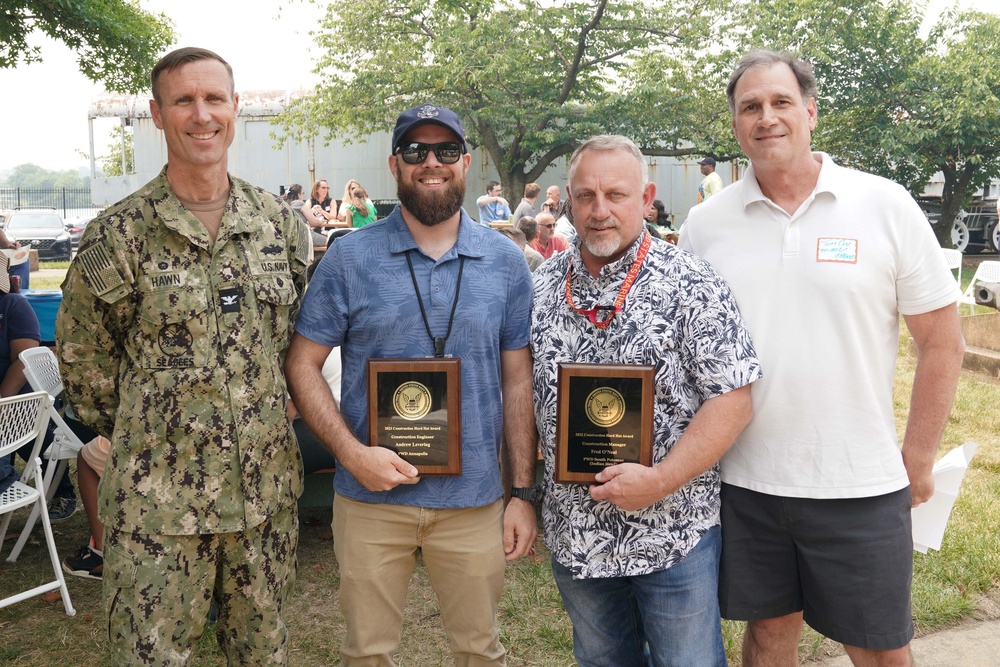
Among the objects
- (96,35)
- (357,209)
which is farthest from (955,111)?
(96,35)

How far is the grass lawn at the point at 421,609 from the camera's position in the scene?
12.4 ft

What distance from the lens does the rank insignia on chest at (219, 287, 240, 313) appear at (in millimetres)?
2523

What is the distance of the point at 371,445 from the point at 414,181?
84cm

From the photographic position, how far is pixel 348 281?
2.57m

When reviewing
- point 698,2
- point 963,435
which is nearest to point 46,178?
point 698,2

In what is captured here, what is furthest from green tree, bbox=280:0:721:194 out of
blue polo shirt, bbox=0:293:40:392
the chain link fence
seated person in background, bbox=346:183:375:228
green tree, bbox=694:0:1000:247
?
the chain link fence

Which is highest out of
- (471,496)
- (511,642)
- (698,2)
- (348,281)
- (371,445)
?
(698,2)

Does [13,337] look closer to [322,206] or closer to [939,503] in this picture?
[939,503]

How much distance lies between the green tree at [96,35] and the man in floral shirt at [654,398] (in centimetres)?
790

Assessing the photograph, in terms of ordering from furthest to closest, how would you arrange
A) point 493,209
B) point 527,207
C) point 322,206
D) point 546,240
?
point 493,209, point 322,206, point 527,207, point 546,240

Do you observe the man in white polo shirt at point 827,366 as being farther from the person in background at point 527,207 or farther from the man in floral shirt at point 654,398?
the person in background at point 527,207

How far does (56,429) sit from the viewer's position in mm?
5047

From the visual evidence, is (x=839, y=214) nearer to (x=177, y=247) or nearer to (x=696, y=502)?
(x=696, y=502)

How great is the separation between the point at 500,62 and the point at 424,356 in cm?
2012
